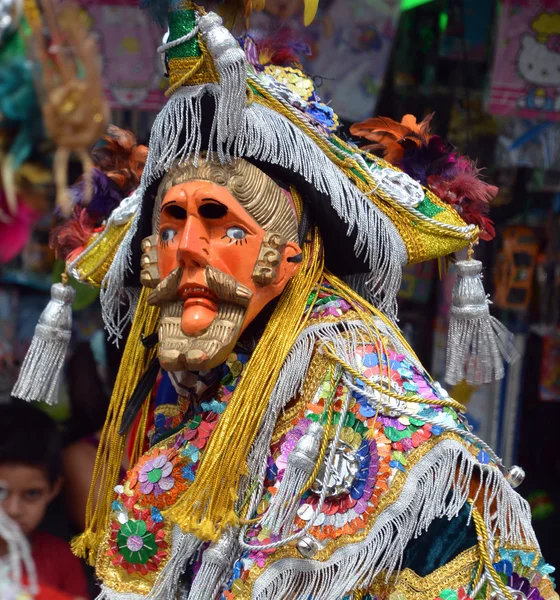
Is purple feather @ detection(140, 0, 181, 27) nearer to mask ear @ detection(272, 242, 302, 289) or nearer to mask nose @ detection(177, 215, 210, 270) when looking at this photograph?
mask nose @ detection(177, 215, 210, 270)

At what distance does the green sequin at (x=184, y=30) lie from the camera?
1.91m

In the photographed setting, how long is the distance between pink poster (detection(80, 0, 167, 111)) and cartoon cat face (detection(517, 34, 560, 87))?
106 cm

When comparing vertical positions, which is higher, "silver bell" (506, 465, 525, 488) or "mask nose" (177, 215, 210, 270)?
"mask nose" (177, 215, 210, 270)

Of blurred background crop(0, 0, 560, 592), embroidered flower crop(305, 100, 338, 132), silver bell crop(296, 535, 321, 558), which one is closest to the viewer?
silver bell crop(296, 535, 321, 558)

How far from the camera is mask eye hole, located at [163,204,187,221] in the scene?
Result: 1.98 meters

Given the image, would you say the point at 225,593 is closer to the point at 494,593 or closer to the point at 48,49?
the point at 494,593

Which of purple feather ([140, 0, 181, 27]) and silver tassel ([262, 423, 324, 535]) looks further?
purple feather ([140, 0, 181, 27])

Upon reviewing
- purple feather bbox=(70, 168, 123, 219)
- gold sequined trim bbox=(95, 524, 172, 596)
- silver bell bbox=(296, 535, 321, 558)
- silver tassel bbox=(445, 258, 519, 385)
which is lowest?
gold sequined trim bbox=(95, 524, 172, 596)

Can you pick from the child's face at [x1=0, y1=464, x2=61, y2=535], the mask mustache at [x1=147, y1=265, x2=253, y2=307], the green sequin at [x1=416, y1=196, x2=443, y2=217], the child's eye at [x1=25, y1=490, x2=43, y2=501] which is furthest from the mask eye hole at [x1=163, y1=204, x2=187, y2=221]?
the child's eye at [x1=25, y1=490, x2=43, y2=501]

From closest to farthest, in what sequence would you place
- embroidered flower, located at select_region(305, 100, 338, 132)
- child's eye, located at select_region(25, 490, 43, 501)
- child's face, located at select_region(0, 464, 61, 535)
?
embroidered flower, located at select_region(305, 100, 338, 132)
child's face, located at select_region(0, 464, 61, 535)
child's eye, located at select_region(25, 490, 43, 501)

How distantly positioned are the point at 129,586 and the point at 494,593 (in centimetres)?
68

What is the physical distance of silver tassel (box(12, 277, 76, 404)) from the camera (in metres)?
2.27

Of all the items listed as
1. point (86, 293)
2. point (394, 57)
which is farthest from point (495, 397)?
point (86, 293)

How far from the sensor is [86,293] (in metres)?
3.16
